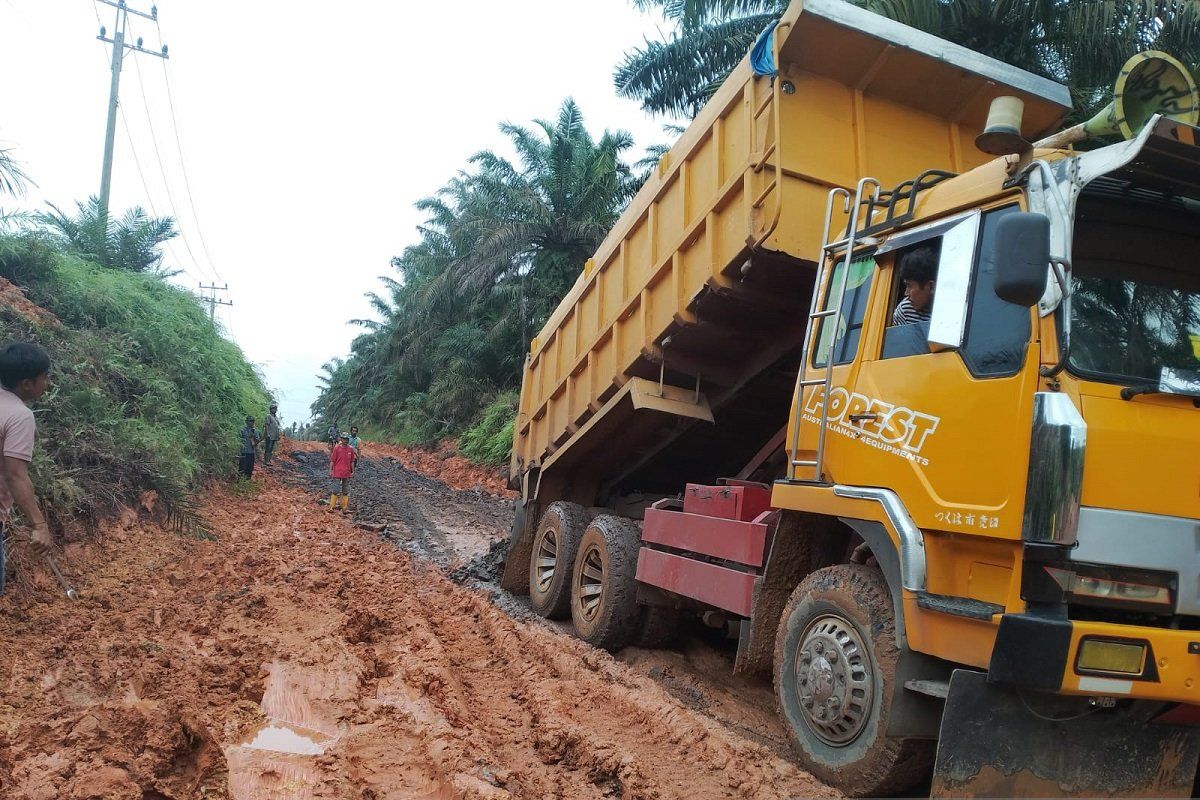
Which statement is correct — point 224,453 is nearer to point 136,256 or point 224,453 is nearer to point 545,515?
point 136,256

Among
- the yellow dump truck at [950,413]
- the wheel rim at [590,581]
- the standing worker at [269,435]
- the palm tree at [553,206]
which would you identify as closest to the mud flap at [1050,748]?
the yellow dump truck at [950,413]

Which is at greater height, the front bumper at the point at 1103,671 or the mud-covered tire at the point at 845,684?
the front bumper at the point at 1103,671

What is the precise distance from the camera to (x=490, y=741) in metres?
3.88

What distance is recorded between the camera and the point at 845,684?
3367mm

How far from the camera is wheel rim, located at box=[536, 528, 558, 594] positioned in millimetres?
7293

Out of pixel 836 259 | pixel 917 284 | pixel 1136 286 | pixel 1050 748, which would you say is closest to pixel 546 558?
pixel 836 259

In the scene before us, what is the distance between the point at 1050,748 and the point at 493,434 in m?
20.7

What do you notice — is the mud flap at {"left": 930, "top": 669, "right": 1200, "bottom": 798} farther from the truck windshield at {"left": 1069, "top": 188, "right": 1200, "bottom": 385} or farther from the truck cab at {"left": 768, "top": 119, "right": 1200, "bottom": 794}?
the truck windshield at {"left": 1069, "top": 188, "right": 1200, "bottom": 385}

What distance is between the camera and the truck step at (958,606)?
9.33ft

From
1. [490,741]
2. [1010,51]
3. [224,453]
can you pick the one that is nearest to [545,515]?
[490,741]

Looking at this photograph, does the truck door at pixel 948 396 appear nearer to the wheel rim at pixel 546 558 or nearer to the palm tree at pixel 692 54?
the wheel rim at pixel 546 558

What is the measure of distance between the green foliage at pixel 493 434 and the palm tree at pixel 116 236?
28.2ft

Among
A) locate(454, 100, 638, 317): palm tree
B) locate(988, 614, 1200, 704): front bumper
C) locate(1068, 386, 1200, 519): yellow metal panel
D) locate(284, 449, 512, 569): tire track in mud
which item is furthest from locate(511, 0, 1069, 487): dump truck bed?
locate(454, 100, 638, 317): palm tree

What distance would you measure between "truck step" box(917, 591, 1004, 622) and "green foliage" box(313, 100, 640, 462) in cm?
1821
